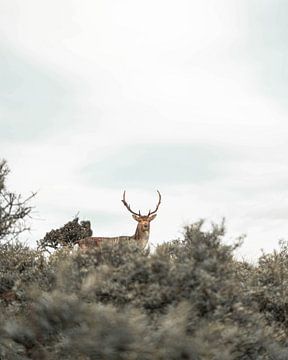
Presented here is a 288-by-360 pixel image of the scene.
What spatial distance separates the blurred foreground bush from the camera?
1405 cm

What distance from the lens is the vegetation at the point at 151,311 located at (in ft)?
46.1

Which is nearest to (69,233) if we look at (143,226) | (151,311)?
(143,226)

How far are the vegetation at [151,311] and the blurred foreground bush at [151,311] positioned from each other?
0.07 feet

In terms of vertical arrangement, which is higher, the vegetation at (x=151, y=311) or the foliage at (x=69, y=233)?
the foliage at (x=69, y=233)

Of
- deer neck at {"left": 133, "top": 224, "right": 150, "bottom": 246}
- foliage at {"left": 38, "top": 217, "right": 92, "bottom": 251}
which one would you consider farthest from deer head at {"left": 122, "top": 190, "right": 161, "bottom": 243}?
foliage at {"left": 38, "top": 217, "right": 92, "bottom": 251}

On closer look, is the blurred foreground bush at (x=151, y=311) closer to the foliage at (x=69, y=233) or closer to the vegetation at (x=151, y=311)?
the vegetation at (x=151, y=311)

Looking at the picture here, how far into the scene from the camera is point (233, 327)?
47.7 feet

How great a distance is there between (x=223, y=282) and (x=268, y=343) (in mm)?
1927

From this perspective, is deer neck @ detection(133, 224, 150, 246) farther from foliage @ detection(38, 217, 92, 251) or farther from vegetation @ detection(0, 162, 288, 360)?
foliage @ detection(38, 217, 92, 251)

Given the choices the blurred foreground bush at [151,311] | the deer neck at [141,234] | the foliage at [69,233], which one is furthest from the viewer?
the foliage at [69,233]

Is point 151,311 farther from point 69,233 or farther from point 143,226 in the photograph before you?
point 69,233

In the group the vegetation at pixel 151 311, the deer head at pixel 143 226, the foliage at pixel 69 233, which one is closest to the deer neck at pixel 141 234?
the deer head at pixel 143 226

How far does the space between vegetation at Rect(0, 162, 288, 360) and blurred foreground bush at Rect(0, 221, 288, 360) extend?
0.07 feet

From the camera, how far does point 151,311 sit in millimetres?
14922
